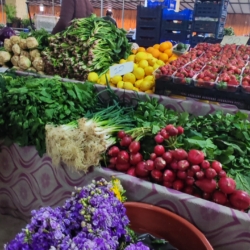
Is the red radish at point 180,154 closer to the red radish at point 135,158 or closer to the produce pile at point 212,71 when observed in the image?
the red radish at point 135,158

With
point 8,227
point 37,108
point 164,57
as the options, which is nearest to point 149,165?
point 37,108

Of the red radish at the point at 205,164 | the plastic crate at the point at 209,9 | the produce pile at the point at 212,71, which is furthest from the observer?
the plastic crate at the point at 209,9

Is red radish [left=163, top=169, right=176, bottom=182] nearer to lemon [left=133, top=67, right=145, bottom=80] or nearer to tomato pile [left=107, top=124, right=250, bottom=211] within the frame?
tomato pile [left=107, top=124, right=250, bottom=211]

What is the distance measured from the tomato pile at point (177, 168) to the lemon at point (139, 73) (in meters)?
0.87

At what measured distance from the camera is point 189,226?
3.86 feet

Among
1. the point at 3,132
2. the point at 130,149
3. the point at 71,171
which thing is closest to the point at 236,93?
the point at 130,149

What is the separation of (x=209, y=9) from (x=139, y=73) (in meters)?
1.85

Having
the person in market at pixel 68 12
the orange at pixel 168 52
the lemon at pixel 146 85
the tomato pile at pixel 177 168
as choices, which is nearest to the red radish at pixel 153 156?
the tomato pile at pixel 177 168

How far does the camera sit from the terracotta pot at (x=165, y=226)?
116 centimetres

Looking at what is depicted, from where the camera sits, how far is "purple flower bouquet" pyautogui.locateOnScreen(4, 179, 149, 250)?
88 centimetres

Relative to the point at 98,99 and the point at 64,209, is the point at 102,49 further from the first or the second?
the point at 64,209

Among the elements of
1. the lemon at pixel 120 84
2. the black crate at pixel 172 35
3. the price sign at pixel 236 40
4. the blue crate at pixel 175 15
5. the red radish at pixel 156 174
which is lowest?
the red radish at pixel 156 174

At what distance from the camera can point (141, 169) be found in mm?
1435

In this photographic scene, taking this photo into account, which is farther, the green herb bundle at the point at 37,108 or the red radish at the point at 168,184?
the green herb bundle at the point at 37,108
